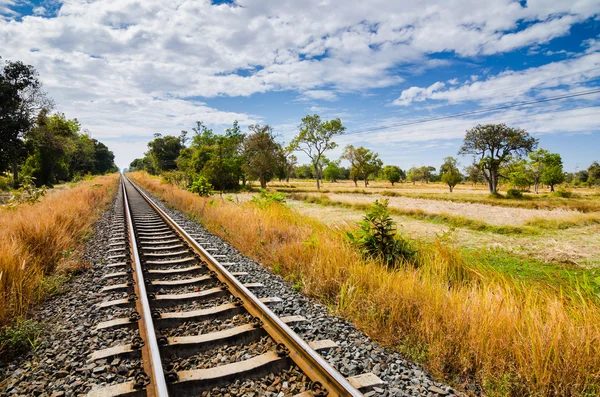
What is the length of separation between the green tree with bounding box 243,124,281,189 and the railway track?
40.8 m

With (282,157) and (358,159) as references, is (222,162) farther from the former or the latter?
(358,159)

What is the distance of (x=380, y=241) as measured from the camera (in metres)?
6.63

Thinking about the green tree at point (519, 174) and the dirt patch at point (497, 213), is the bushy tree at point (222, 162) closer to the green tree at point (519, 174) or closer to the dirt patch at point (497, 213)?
the dirt patch at point (497, 213)

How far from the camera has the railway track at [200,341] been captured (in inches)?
105

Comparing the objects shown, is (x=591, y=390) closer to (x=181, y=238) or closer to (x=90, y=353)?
(x=90, y=353)

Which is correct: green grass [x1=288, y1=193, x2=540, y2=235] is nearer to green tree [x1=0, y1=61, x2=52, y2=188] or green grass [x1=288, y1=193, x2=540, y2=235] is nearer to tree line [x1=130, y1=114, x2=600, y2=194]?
tree line [x1=130, y1=114, x2=600, y2=194]

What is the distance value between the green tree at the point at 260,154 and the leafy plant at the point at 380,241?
4005 centimetres

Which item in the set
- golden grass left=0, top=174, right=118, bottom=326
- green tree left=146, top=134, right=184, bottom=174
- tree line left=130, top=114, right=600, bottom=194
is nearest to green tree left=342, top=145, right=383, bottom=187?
tree line left=130, top=114, right=600, bottom=194

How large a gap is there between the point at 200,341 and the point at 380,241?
14.5ft

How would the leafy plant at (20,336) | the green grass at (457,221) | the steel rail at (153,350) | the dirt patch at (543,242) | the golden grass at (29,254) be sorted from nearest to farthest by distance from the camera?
the steel rail at (153,350), the leafy plant at (20,336), the golden grass at (29,254), the dirt patch at (543,242), the green grass at (457,221)

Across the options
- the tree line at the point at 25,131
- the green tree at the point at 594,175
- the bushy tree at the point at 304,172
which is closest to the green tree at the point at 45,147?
the tree line at the point at 25,131

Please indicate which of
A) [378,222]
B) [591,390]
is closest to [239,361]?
[591,390]

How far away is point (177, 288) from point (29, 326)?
72.2 inches

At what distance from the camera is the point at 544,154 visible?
A: 60625 mm
